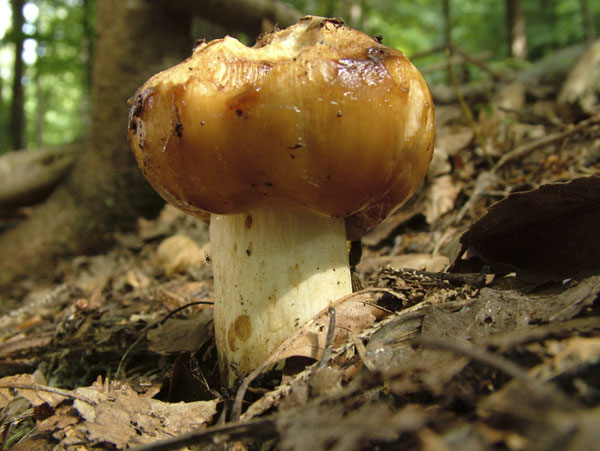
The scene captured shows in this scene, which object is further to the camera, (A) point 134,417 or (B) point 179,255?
(B) point 179,255

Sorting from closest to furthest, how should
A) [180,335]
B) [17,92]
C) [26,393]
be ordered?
[26,393]
[180,335]
[17,92]

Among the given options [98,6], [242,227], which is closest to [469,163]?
[242,227]

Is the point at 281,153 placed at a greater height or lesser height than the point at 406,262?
greater

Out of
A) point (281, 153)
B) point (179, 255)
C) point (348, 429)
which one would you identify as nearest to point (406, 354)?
point (348, 429)

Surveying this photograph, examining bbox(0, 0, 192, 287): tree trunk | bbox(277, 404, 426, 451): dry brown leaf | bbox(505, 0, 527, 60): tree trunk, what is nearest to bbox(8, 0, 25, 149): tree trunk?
bbox(0, 0, 192, 287): tree trunk

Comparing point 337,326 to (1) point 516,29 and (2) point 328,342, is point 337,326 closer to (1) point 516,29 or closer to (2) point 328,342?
(2) point 328,342

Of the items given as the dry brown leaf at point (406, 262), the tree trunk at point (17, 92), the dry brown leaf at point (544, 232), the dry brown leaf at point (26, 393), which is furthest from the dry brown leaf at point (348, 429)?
→ the tree trunk at point (17, 92)

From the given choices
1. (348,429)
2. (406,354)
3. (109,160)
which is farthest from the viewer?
(109,160)

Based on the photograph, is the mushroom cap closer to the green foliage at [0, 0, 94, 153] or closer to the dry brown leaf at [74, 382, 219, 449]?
the dry brown leaf at [74, 382, 219, 449]
